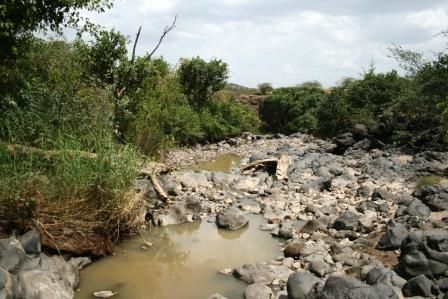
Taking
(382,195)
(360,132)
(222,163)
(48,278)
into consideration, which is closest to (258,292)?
(48,278)

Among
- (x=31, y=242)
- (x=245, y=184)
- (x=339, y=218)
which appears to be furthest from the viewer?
(x=245, y=184)

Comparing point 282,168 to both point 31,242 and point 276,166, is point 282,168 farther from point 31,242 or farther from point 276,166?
point 31,242

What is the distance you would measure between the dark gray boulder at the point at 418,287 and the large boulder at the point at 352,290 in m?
0.69

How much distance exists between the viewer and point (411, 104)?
19328 millimetres

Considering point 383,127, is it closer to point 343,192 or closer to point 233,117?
point 343,192

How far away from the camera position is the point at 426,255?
21.0ft

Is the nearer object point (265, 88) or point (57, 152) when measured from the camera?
point (57, 152)

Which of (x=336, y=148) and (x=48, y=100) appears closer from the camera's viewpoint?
(x=48, y=100)

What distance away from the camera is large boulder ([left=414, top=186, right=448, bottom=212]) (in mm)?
9913

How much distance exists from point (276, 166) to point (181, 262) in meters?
7.75

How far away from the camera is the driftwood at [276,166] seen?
14625mm

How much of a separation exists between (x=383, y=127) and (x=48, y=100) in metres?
15.5

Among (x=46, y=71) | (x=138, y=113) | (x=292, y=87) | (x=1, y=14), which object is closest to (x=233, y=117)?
(x=292, y=87)

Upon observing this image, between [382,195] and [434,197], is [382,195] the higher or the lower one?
the lower one
